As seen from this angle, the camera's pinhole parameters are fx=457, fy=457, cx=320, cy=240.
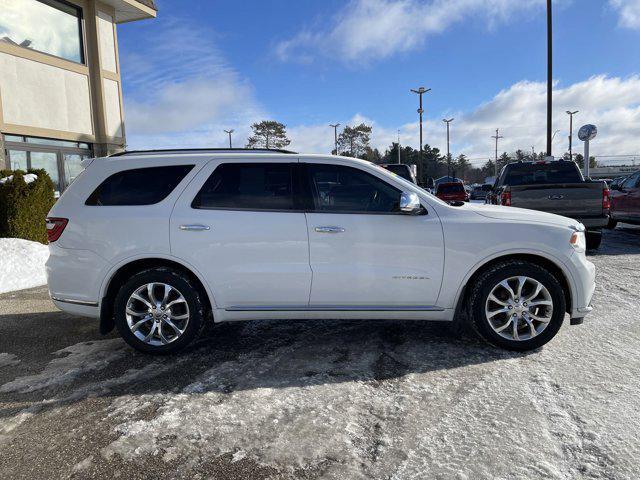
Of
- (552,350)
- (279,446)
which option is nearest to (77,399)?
(279,446)

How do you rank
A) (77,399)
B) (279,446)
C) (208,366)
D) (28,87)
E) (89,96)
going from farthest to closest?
(89,96) → (28,87) → (208,366) → (77,399) → (279,446)

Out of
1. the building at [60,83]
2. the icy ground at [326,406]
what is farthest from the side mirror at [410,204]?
the building at [60,83]

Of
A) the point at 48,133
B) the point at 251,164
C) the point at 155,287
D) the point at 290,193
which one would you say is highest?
the point at 48,133

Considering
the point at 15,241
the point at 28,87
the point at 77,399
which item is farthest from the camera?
the point at 28,87

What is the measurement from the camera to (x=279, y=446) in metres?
2.65

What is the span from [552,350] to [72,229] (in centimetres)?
436

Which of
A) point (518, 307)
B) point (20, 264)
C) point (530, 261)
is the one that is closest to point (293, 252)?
point (518, 307)

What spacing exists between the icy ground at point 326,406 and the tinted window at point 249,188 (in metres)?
1.33

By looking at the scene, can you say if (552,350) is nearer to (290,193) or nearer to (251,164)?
(290,193)

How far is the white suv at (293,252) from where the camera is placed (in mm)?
3908

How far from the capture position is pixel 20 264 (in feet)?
23.2

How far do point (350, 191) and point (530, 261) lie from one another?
1.73m

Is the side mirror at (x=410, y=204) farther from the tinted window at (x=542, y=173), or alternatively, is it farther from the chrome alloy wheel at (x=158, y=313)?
the tinted window at (x=542, y=173)

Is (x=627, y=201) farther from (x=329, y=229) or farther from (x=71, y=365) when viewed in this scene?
(x=71, y=365)
